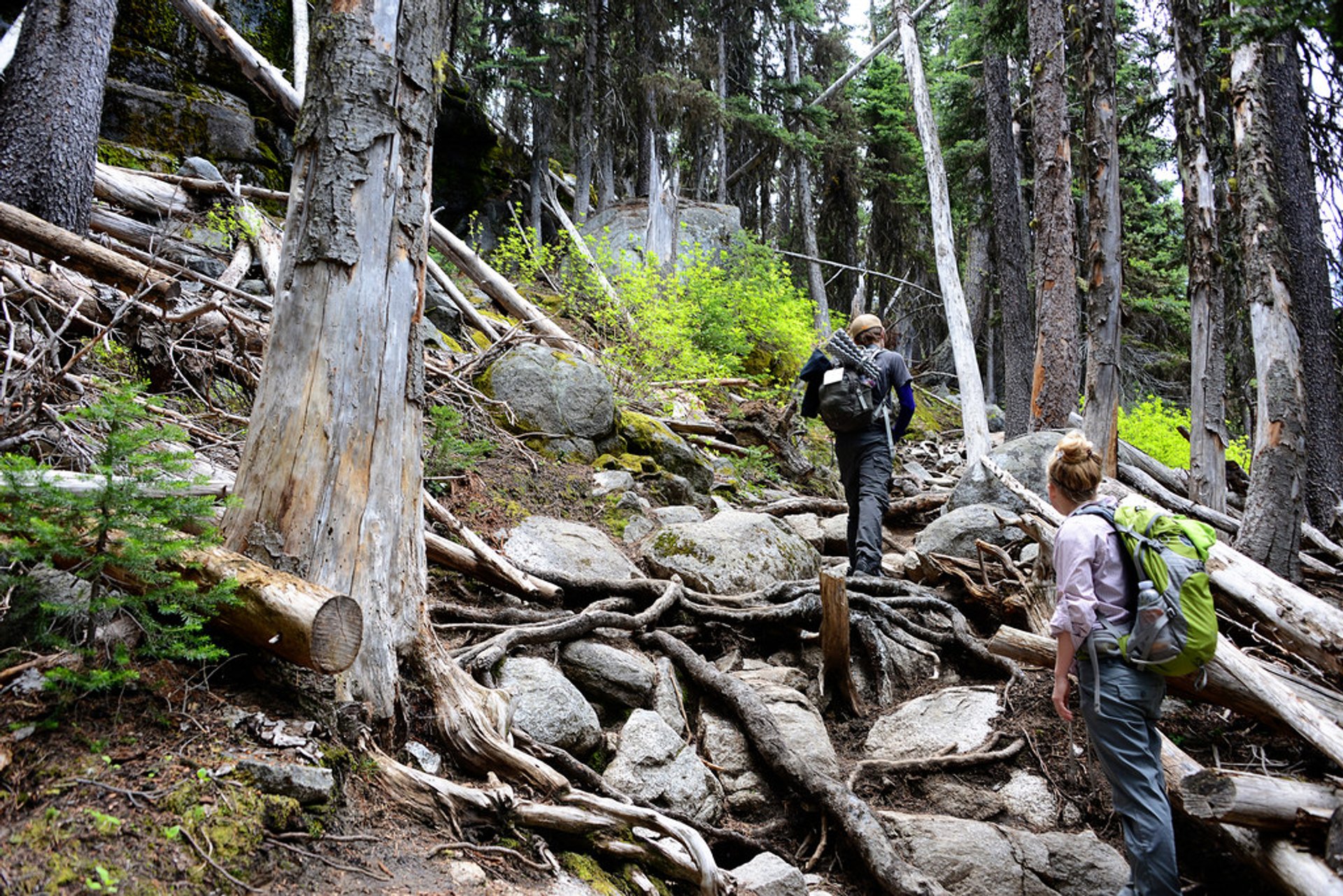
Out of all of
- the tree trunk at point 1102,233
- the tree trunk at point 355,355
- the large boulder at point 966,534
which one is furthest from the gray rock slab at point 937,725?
the tree trunk at point 1102,233

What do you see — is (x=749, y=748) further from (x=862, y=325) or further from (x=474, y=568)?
(x=862, y=325)

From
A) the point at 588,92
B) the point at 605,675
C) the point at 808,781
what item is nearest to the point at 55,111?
the point at 605,675

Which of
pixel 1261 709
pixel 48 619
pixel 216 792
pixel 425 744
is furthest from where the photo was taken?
pixel 1261 709

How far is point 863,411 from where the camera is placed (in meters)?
6.58

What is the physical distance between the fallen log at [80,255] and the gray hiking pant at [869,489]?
5.40 m

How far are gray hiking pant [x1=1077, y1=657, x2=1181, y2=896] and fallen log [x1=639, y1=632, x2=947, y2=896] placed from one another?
34.9 inches

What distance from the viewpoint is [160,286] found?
534cm

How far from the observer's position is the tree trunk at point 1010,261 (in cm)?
1489

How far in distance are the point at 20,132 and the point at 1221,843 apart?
9824 millimetres

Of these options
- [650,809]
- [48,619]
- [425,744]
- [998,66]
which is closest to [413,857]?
[425,744]

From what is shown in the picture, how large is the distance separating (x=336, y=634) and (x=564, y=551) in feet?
10.6

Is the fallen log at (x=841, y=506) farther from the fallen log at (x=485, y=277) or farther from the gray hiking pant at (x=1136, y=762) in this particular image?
the gray hiking pant at (x=1136, y=762)

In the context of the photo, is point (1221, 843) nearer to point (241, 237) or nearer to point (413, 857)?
point (413, 857)

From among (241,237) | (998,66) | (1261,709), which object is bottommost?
(1261,709)
